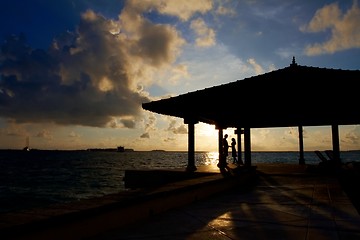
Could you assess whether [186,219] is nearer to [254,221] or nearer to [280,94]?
[254,221]

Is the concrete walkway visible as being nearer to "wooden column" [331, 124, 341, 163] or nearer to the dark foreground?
the dark foreground

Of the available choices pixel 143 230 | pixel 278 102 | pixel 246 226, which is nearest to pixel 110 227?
pixel 143 230

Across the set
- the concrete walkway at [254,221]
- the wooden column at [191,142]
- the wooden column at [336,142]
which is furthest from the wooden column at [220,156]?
the concrete walkway at [254,221]

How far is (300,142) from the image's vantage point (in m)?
23.0

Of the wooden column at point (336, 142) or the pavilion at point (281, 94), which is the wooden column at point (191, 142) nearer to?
the pavilion at point (281, 94)

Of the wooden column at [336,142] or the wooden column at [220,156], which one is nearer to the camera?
the wooden column at [336,142]

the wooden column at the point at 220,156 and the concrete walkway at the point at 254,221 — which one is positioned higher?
the wooden column at the point at 220,156

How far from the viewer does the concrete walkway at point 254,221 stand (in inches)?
166

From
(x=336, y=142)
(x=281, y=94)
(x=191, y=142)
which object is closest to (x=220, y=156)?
(x=191, y=142)

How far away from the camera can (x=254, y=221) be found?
16.4 ft

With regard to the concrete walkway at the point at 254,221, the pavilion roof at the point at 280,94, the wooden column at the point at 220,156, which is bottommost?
the concrete walkway at the point at 254,221

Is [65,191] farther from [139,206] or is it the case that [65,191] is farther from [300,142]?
[139,206]

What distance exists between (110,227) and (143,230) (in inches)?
18.3

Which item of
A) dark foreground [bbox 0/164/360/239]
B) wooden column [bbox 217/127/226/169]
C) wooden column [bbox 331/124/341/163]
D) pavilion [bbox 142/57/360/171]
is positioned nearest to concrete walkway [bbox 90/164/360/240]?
→ dark foreground [bbox 0/164/360/239]
